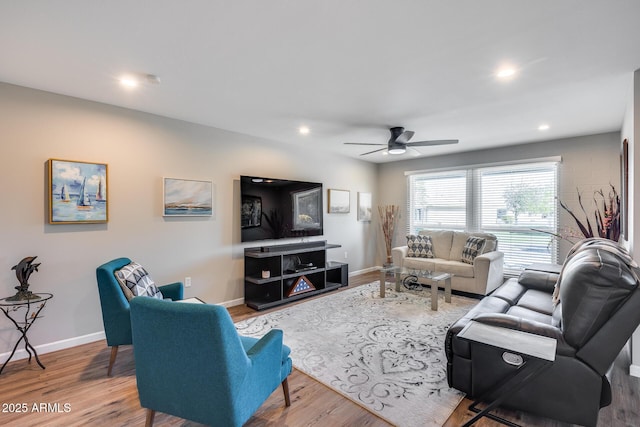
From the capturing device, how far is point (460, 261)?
5.02 m

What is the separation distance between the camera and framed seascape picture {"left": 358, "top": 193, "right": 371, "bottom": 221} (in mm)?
6273

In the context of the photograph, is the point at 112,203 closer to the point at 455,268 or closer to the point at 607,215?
the point at 455,268

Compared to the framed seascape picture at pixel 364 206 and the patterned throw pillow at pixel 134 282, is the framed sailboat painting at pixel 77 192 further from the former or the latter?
the framed seascape picture at pixel 364 206

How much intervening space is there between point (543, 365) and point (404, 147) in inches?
113

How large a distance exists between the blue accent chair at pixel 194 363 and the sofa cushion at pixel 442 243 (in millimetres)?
4497

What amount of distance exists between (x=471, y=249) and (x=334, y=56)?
3945 mm

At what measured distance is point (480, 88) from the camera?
2.76 m

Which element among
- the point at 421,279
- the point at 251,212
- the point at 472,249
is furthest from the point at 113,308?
the point at 472,249

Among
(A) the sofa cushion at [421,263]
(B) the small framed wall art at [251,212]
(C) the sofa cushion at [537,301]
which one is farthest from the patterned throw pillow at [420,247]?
(B) the small framed wall art at [251,212]

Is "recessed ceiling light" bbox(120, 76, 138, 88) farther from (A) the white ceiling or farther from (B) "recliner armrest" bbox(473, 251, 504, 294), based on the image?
(B) "recliner armrest" bbox(473, 251, 504, 294)

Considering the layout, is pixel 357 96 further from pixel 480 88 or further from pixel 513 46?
pixel 513 46

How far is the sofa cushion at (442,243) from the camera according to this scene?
5.32m

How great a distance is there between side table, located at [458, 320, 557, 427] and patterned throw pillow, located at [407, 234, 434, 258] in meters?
3.51

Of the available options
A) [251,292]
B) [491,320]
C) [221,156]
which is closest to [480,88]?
[491,320]
